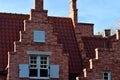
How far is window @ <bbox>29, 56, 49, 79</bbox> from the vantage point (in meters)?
33.2

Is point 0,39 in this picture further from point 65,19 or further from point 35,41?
point 65,19

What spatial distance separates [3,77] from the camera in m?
33.5

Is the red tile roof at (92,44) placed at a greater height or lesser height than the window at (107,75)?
greater

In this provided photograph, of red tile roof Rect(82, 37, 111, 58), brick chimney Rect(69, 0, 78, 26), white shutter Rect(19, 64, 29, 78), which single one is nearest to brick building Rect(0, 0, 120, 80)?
white shutter Rect(19, 64, 29, 78)

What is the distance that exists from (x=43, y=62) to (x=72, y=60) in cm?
362

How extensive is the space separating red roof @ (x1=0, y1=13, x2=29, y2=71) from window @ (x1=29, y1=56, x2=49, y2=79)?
233 centimetres

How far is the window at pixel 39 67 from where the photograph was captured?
3319 centimetres

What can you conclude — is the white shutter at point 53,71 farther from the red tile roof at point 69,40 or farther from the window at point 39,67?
the red tile roof at point 69,40

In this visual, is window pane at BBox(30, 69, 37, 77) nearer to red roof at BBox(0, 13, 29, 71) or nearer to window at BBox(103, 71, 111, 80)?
red roof at BBox(0, 13, 29, 71)

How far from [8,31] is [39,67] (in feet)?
16.9

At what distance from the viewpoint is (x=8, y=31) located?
36562 millimetres

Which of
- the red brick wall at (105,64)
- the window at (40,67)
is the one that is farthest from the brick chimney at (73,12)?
the window at (40,67)

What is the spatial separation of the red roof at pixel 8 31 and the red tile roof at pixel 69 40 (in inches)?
118

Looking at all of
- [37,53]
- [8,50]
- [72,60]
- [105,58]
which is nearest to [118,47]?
[105,58]
